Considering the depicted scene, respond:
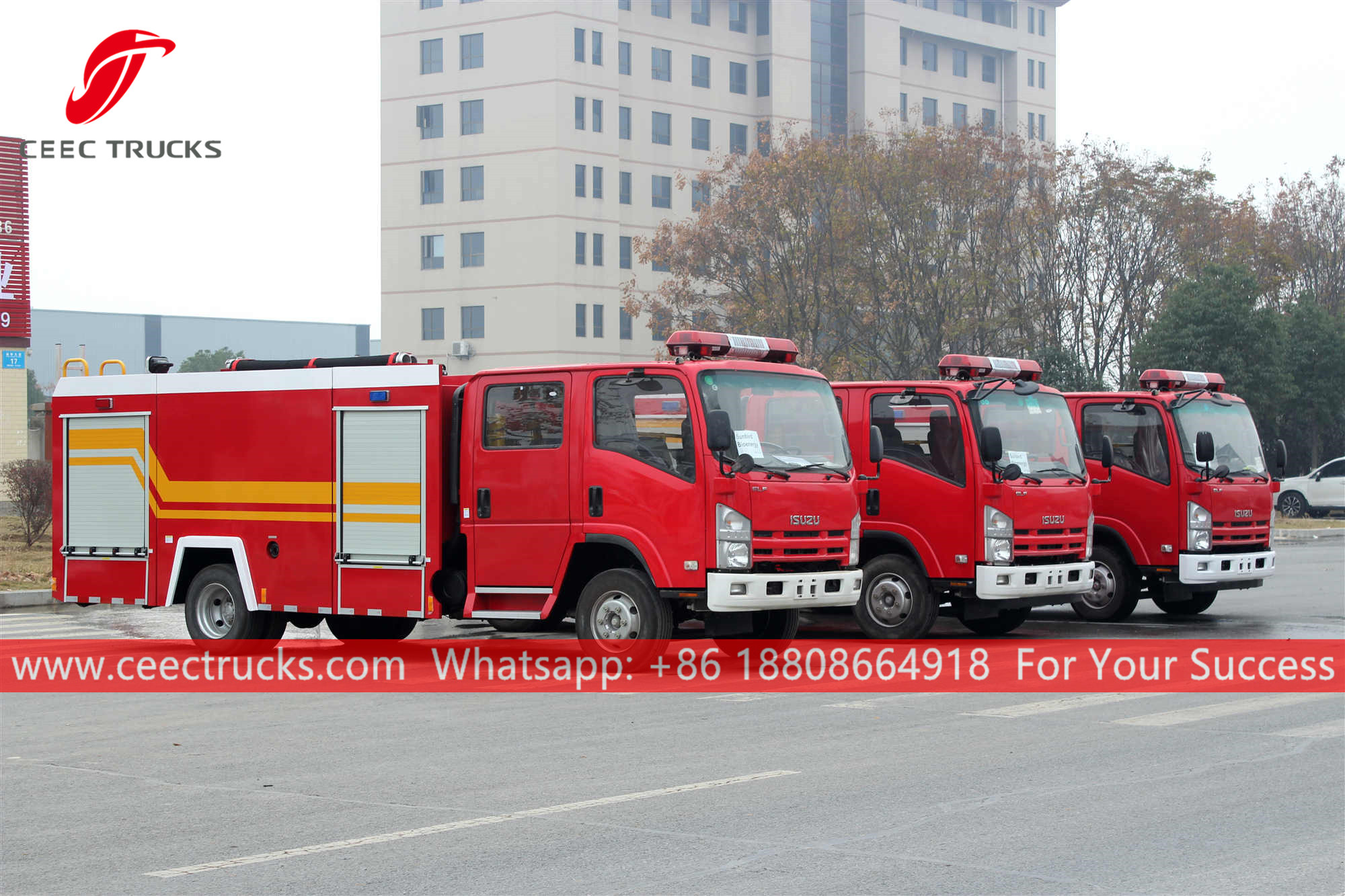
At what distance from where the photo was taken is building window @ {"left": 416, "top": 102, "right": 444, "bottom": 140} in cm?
7806

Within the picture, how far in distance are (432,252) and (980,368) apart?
216ft

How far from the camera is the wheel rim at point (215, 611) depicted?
14375 mm

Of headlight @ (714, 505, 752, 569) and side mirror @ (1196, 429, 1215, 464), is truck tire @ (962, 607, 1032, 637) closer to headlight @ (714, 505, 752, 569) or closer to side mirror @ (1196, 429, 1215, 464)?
side mirror @ (1196, 429, 1215, 464)

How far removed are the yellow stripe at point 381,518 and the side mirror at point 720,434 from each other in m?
2.78

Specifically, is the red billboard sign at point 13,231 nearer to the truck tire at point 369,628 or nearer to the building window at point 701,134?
the truck tire at point 369,628

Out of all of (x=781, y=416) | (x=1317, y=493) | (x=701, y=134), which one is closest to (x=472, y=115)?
(x=701, y=134)

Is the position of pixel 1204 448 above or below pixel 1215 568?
above

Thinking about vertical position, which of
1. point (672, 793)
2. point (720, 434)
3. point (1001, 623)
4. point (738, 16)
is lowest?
point (1001, 623)

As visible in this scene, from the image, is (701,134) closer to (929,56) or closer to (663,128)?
(663,128)

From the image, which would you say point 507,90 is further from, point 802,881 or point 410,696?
point 802,881

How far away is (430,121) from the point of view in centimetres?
7844

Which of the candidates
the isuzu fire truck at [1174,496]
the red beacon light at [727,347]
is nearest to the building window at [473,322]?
the isuzu fire truck at [1174,496]

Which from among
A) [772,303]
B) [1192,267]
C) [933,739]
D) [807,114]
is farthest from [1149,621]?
[807,114]

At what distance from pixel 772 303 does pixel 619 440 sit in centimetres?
3719
